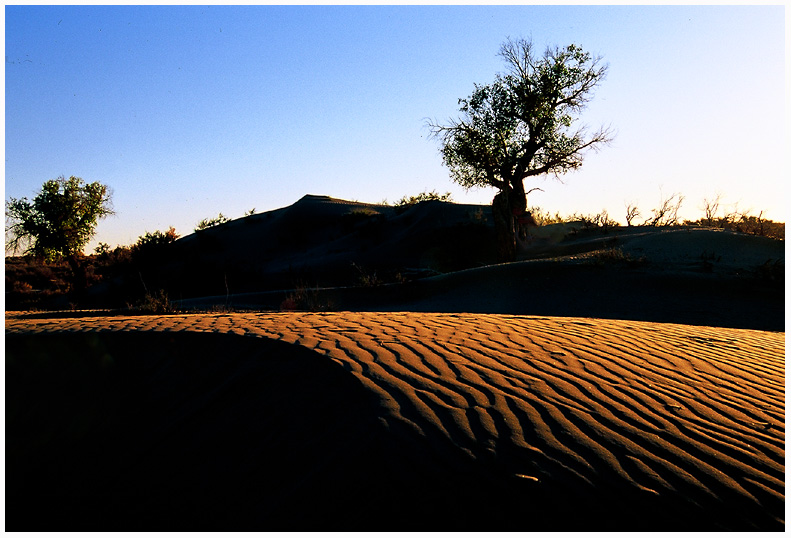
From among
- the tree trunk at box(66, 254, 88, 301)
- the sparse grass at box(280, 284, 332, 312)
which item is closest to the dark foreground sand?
the sparse grass at box(280, 284, 332, 312)

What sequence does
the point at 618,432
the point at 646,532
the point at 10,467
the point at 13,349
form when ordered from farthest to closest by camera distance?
the point at 13,349, the point at 10,467, the point at 618,432, the point at 646,532

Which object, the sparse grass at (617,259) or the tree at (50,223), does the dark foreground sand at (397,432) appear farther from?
the tree at (50,223)

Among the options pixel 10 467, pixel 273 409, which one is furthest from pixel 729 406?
pixel 10 467

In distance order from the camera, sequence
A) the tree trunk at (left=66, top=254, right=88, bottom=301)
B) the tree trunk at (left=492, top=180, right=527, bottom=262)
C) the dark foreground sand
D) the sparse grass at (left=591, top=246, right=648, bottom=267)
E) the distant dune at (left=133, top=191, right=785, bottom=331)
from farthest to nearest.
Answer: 1. the tree trunk at (left=66, top=254, right=88, bottom=301)
2. the tree trunk at (left=492, top=180, right=527, bottom=262)
3. the sparse grass at (left=591, top=246, right=648, bottom=267)
4. the distant dune at (left=133, top=191, right=785, bottom=331)
5. the dark foreground sand

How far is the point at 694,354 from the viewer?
593cm

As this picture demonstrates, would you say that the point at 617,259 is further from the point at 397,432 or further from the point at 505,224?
the point at 397,432

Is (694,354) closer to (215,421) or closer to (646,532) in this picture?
(646,532)

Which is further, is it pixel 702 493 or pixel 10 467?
pixel 10 467

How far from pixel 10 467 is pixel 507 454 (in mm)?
4217

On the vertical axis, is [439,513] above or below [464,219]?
below

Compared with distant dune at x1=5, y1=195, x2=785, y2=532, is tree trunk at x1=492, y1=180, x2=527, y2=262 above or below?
above

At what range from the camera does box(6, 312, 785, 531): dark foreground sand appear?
2992 millimetres

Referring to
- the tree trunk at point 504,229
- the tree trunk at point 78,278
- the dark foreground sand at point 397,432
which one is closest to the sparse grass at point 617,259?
the tree trunk at point 504,229

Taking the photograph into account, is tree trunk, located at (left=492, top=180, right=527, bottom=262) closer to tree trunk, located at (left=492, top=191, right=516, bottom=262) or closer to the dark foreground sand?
tree trunk, located at (left=492, top=191, right=516, bottom=262)
